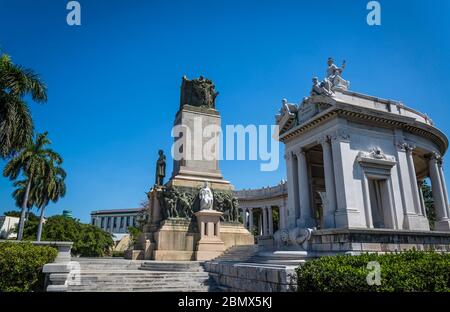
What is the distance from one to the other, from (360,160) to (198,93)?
588 inches

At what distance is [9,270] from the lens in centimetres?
1052

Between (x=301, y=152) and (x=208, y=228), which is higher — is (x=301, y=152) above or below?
above

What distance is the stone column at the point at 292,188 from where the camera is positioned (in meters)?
21.6

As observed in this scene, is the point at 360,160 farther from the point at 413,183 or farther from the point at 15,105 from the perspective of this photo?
the point at 15,105

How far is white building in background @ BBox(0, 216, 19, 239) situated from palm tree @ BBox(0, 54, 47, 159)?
42.0 m

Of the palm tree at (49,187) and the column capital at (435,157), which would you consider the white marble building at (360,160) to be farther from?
the palm tree at (49,187)

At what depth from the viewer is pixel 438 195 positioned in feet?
75.4

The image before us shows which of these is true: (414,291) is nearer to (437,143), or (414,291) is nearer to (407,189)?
(407,189)

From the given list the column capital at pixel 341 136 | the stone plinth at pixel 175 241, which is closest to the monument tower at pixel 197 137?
the stone plinth at pixel 175 241

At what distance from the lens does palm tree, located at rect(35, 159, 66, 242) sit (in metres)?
41.7

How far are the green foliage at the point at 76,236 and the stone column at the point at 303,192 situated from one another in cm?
3446

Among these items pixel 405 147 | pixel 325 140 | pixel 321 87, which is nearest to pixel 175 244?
pixel 325 140

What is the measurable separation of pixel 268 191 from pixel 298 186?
3060 cm
